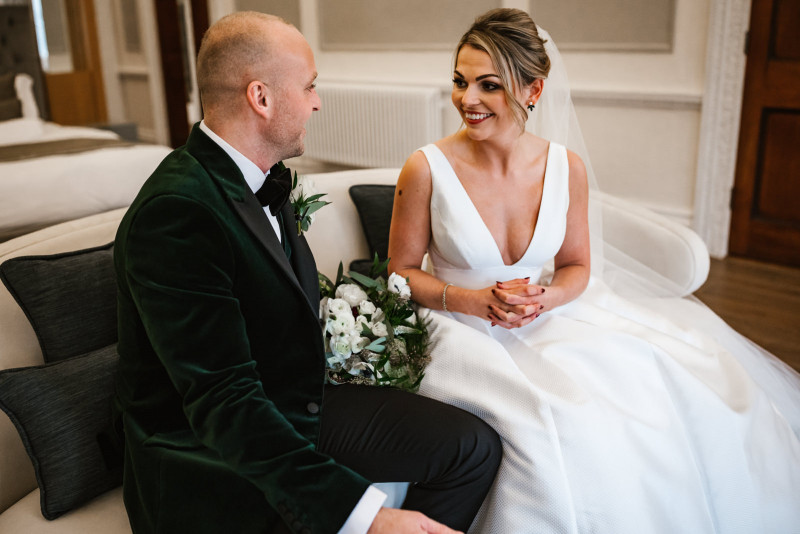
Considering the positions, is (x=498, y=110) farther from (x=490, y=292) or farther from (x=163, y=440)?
(x=163, y=440)

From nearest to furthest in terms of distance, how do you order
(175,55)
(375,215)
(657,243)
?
(375,215) → (657,243) → (175,55)

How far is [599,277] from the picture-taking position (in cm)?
233

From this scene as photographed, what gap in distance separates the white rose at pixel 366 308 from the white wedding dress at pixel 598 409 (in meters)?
0.17

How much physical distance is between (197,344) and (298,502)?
0.30 metres

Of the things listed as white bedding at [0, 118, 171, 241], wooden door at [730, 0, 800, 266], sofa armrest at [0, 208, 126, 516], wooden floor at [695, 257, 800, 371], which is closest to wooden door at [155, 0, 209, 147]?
white bedding at [0, 118, 171, 241]

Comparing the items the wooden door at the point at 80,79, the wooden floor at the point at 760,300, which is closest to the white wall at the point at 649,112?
the wooden floor at the point at 760,300

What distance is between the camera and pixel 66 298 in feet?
5.33

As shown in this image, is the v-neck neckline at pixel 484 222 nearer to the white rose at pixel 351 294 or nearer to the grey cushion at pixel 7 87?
the white rose at pixel 351 294

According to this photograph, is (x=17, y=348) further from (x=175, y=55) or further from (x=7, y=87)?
(x=175, y=55)

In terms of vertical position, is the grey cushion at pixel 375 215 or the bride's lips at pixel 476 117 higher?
the bride's lips at pixel 476 117

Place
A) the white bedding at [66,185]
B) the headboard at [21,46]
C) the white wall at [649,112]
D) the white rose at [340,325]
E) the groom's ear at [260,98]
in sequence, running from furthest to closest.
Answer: the headboard at [21,46] < the white wall at [649,112] < the white bedding at [66,185] < the white rose at [340,325] < the groom's ear at [260,98]

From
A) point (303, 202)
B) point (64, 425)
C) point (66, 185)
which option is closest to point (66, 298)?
point (64, 425)

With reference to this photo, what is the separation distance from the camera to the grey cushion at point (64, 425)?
1.46 m

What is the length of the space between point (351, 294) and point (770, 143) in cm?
320
